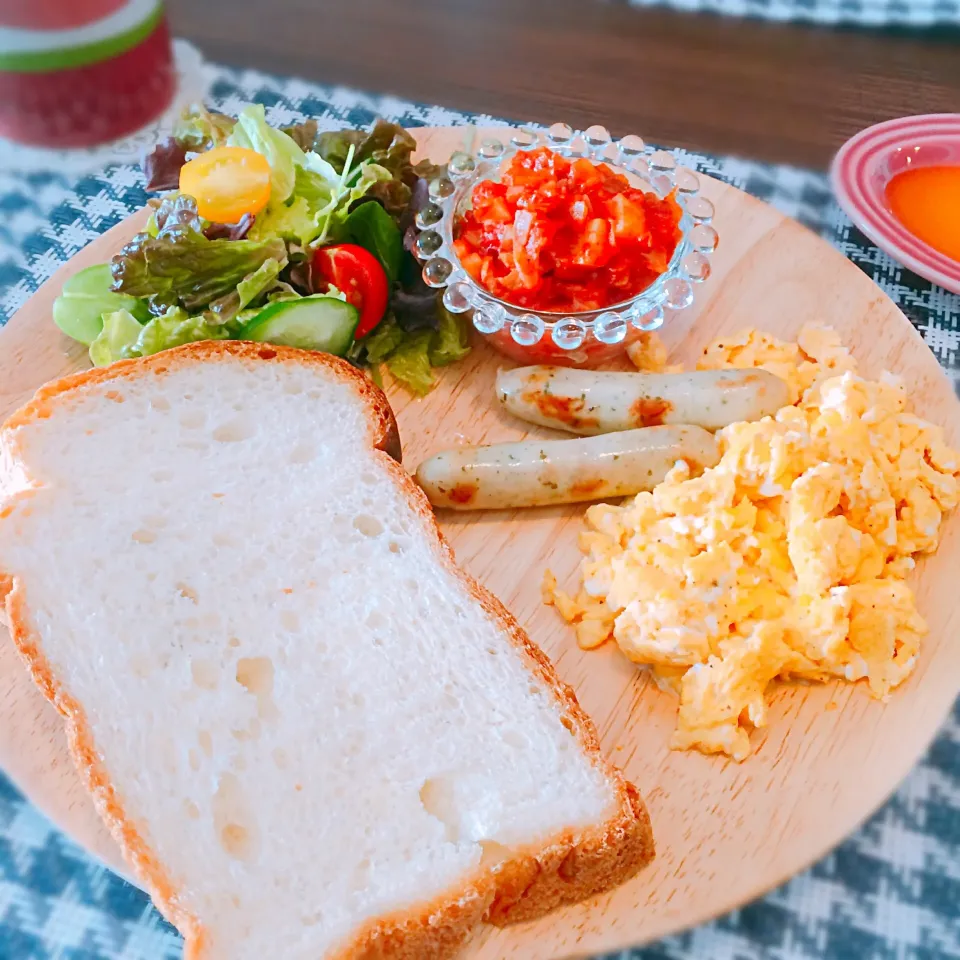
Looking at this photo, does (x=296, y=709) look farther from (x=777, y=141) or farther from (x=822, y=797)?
(x=777, y=141)

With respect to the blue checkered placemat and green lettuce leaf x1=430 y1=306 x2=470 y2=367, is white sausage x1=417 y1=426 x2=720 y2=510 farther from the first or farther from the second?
the blue checkered placemat

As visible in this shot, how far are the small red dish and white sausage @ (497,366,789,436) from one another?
1.06 m

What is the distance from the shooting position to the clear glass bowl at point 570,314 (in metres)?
2.82

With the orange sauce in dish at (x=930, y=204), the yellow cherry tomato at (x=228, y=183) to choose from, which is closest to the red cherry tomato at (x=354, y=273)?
the yellow cherry tomato at (x=228, y=183)

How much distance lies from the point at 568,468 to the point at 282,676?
3.11ft

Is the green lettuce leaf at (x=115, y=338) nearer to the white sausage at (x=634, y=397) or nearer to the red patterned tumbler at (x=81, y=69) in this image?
the red patterned tumbler at (x=81, y=69)

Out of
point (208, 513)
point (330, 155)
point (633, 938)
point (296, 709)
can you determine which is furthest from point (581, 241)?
point (633, 938)

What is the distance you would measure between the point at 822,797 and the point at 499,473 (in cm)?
113

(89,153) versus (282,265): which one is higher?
(282,265)

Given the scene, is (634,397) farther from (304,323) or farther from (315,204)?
(315,204)

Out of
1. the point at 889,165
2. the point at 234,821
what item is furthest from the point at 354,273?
the point at 889,165

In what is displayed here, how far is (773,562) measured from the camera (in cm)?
232

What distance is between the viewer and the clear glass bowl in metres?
2.82

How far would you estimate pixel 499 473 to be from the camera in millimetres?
A: 2637
